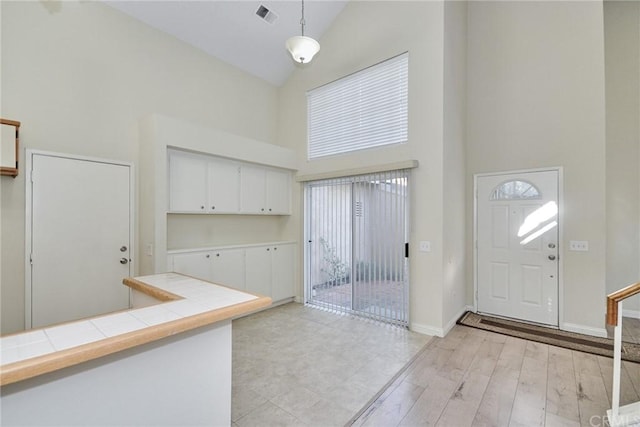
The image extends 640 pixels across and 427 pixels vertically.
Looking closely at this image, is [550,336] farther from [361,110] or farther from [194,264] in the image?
[194,264]

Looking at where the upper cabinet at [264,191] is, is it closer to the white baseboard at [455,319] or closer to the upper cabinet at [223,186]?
the upper cabinet at [223,186]

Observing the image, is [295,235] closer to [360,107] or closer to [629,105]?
[360,107]

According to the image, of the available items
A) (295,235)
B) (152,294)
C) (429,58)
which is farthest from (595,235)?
(152,294)

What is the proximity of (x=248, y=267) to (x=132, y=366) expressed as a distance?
2907 millimetres

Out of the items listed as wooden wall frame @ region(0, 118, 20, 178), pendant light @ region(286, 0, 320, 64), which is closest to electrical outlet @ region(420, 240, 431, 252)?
pendant light @ region(286, 0, 320, 64)

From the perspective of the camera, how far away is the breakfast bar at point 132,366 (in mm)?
1017

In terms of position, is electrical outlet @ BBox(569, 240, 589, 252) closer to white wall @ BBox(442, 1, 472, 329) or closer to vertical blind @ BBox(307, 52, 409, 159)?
white wall @ BBox(442, 1, 472, 329)

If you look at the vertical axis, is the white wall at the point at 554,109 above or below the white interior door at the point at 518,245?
above

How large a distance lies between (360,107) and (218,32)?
7.27 ft

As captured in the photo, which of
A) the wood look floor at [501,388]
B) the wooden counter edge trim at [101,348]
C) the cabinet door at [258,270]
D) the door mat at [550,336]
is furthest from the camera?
the cabinet door at [258,270]

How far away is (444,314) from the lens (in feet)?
11.4

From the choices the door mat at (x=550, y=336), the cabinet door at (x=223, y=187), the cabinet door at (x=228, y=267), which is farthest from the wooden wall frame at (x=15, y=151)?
the door mat at (x=550, y=336)

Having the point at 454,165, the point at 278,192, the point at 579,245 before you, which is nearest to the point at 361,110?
the point at 454,165

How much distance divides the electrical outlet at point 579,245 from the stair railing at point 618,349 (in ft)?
6.85
